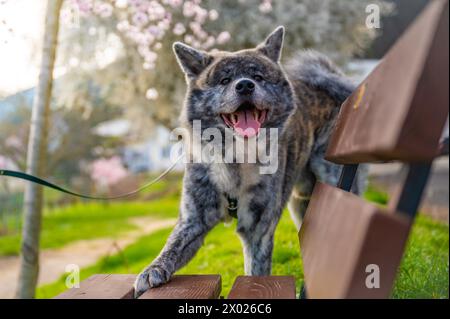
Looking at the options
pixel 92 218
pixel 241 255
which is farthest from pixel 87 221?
pixel 241 255

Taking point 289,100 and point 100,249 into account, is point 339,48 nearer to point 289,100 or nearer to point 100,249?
point 100,249

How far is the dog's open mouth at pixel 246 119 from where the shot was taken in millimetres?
2752

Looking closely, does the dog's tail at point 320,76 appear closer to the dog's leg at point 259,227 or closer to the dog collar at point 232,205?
the dog's leg at point 259,227

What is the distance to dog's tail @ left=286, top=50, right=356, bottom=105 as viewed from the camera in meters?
4.07

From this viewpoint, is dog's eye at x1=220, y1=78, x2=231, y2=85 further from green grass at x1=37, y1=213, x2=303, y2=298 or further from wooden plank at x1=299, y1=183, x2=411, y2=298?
wooden plank at x1=299, y1=183, x2=411, y2=298

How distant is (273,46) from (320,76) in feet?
3.10

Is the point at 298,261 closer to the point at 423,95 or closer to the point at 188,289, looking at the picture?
the point at 188,289

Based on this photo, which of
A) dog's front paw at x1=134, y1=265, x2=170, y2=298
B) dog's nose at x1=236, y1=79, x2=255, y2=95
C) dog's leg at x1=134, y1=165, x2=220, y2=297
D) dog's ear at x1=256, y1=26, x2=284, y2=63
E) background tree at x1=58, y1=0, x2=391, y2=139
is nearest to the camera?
dog's front paw at x1=134, y1=265, x2=170, y2=298

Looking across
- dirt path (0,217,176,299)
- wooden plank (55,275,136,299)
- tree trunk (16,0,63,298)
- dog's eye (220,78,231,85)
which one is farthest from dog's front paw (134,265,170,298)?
dirt path (0,217,176,299)

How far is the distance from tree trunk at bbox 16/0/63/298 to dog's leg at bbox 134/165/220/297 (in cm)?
255

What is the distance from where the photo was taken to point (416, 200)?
1.19 m

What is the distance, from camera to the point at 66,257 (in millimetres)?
11273
